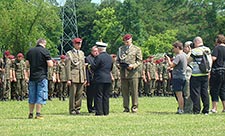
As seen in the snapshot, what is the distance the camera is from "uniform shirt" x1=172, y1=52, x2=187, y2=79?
16781 mm

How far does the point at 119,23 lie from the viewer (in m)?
91.3

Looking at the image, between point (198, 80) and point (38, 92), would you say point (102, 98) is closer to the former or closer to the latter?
point (38, 92)

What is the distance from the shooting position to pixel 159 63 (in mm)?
33000

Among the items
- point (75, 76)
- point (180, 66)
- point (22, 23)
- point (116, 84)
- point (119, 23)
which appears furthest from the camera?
point (119, 23)

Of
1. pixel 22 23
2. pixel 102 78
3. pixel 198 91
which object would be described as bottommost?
pixel 198 91

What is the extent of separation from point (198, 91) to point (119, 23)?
7541 centimetres

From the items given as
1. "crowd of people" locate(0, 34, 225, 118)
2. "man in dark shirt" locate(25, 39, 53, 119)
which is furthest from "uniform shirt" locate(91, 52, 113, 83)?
"man in dark shirt" locate(25, 39, 53, 119)

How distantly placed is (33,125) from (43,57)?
233 centimetres

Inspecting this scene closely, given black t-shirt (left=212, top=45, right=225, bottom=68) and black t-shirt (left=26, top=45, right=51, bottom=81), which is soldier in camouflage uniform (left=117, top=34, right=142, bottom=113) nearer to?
black t-shirt (left=212, top=45, right=225, bottom=68)

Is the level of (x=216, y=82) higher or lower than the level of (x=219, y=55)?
lower

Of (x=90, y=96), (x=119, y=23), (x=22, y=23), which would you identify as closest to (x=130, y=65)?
(x=90, y=96)

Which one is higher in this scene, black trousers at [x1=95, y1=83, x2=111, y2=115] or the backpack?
the backpack

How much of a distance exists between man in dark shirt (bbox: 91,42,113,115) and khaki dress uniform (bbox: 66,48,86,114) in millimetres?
620

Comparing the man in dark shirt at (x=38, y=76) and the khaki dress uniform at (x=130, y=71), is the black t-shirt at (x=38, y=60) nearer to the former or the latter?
the man in dark shirt at (x=38, y=76)
